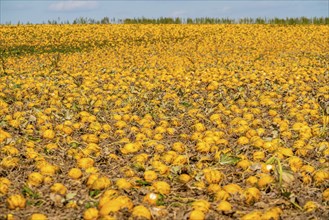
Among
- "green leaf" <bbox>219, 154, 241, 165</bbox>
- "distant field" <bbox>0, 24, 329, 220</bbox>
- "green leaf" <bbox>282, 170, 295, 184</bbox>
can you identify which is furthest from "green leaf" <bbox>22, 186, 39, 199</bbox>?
"green leaf" <bbox>282, 170, 295, 184</bbox>

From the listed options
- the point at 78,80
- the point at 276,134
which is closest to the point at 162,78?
the point at 78,80

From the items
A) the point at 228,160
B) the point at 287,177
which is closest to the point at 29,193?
the point at 228,160

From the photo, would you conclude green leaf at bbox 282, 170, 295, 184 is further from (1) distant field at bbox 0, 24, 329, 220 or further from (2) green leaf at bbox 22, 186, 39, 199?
(2) green leaf at bbox 22, 186, 39, 199

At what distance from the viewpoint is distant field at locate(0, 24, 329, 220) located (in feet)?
12.9

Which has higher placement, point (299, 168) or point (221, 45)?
point (221, 45)

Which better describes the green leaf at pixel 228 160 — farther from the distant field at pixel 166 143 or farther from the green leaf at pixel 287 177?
the green leaf at pixel 287 177

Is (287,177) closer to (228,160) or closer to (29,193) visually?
(228,160)

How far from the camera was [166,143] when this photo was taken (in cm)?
585

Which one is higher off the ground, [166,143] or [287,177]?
[166,143]

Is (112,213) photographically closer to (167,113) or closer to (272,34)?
(167,113)

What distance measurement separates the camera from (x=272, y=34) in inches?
979

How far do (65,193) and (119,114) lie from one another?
3377mm

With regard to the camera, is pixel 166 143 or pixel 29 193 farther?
pixel 166 143

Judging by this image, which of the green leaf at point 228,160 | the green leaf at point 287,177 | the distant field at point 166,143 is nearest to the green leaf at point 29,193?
the distant field at point 166,143
